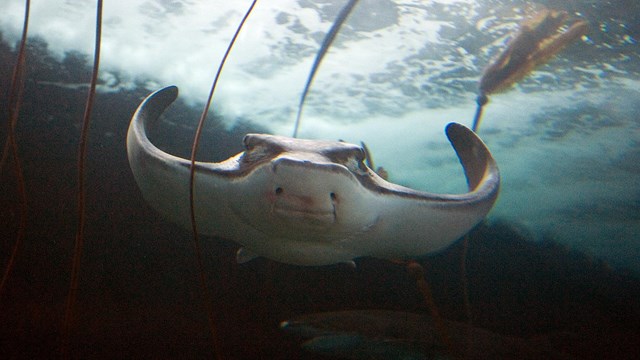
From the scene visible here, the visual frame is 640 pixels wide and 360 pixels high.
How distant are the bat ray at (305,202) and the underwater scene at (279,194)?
1cm

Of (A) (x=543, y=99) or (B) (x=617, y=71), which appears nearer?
(B) (x=617, y=71)

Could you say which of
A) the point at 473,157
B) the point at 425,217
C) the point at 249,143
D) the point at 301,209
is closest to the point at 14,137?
the point at 249,143

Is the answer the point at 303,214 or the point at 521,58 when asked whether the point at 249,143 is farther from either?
the point at 521,58

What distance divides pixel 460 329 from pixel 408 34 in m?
7.31

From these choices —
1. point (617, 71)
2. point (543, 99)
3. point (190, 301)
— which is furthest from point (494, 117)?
point (190, 301)

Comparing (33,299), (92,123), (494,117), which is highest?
(92,123)

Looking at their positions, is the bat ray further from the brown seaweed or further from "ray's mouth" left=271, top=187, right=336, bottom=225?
the brown seaweed

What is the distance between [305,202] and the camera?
1.77m

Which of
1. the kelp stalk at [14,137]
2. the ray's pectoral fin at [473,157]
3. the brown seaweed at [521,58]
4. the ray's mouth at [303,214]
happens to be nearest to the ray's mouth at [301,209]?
the ray's mouth at [303,214]

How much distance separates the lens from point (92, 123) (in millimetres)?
4957

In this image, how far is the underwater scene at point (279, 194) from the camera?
7.10 feet

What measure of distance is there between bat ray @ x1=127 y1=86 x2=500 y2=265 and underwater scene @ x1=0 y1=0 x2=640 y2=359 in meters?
0.01

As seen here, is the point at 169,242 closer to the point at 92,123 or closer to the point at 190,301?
the point at 190,301

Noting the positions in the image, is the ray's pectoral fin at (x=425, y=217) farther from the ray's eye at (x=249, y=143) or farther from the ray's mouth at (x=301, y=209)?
the ray's eye at (x=249, y=143)
